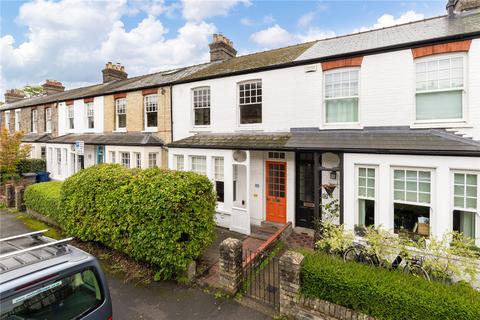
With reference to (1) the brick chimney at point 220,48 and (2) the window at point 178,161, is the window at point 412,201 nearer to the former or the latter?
(2) the window at point 178,161

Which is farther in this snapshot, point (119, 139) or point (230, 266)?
point (119, 139)

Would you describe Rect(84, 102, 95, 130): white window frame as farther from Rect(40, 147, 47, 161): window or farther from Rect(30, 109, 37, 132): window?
Rect(30, 109, 37, 132): window

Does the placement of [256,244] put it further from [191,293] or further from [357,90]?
[357,90]

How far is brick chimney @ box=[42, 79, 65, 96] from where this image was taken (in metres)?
25.7

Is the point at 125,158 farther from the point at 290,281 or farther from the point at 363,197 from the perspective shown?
the point at 363,197

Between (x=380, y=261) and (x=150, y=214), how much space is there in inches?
220

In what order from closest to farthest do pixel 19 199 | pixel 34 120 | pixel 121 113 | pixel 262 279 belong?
pixel 262 279 < pixel 19 199 < pixel 121 113 < pixel 34 120

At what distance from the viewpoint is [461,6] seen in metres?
9.73

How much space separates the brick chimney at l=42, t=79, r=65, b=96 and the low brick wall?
3038cm

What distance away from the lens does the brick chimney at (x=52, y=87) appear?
25.7 meters

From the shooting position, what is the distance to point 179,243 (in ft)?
20.5

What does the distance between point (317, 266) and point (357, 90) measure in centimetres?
601

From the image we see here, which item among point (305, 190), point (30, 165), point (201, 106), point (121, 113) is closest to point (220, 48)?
point (201, 106)

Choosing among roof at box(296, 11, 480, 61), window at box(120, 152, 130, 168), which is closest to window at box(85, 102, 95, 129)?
window at box(120, 152, 130, 168)
